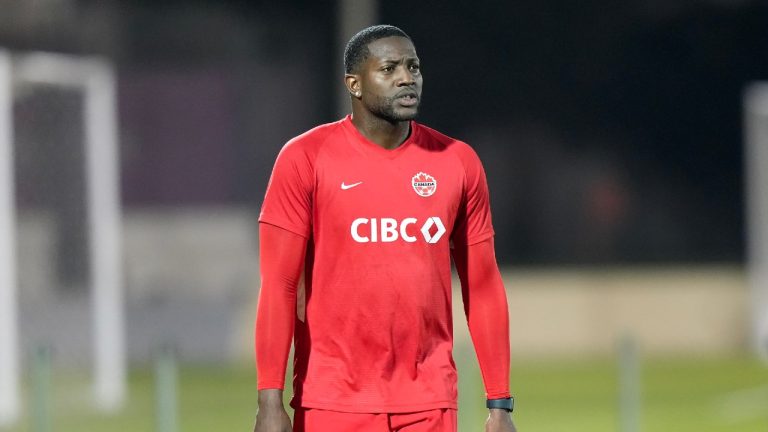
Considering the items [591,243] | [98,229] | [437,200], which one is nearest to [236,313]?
[591,243]

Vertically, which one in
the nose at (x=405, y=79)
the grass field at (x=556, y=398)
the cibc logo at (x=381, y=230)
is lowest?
the grass field at (x=556, y=398)

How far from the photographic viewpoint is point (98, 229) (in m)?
15.2

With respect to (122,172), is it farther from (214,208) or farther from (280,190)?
(280,190)

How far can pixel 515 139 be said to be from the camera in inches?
847

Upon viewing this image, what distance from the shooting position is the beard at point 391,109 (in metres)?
4.93

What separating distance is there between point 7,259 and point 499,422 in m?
8.67

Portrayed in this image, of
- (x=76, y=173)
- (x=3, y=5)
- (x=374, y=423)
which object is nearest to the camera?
(x=374, y=423)

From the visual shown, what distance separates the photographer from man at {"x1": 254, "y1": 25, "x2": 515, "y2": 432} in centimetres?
491

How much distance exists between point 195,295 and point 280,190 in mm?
16594

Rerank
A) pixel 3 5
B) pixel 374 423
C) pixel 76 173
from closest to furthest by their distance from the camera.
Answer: pixel 374 423 < pixel 76 173 < pixel 3 5

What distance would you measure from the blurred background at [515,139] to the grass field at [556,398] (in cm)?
96

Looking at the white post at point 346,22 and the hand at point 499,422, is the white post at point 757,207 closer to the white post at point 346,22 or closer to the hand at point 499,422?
the white post at point 346,22

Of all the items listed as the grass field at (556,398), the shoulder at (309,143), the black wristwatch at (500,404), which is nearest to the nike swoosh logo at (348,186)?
the shoulder at (309,143)

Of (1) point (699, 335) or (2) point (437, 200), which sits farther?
(1) point (699, 335)
